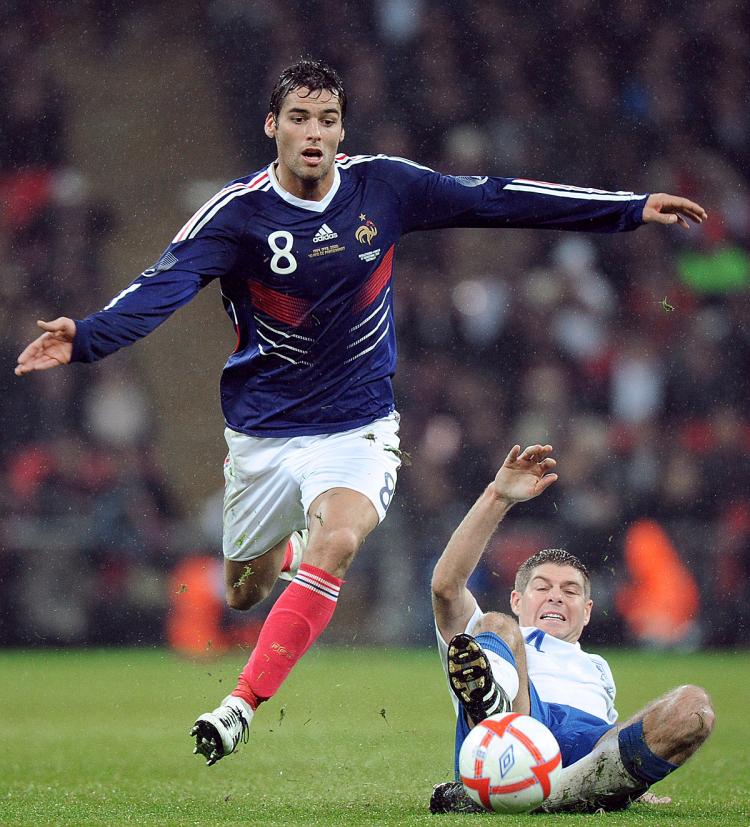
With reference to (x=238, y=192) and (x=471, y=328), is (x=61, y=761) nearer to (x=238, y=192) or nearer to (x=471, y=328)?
(x=238, y=192)

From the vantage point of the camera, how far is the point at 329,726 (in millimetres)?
7832

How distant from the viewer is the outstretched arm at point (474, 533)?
4.82 m

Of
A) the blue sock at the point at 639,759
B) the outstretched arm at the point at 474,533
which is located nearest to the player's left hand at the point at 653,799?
the blue sock at the point at 639,759

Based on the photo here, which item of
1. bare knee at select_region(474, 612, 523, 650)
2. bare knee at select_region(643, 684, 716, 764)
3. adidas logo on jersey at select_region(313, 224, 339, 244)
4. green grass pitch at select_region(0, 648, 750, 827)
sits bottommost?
green grass pitch at select_region(0, 648, 750, 827)

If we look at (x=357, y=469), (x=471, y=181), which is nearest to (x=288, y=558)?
(x=357, y=469)

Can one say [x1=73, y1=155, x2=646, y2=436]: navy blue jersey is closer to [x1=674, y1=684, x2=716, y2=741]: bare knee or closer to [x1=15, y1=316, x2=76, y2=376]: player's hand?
[x1=15, y1=316, x2=76, y2=376]: player's hand

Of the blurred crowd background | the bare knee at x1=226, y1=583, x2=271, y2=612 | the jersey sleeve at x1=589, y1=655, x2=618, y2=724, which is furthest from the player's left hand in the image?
the blurred crowd background

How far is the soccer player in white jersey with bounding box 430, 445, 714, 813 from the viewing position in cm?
434

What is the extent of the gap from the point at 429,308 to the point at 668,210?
7.26 metres

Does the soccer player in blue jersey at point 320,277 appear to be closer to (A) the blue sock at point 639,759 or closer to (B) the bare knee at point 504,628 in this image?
(B) the bare knee at point 504,628

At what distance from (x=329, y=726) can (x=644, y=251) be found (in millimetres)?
7064

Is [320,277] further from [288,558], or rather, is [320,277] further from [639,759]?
[639,759]

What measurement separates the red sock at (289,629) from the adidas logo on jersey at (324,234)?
1276 mm

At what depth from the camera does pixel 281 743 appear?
7035 millimetres
